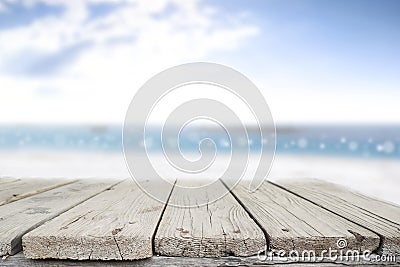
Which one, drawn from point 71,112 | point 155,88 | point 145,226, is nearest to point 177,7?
point 71,112

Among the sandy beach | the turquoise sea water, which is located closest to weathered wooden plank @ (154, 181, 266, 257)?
the sandy beach

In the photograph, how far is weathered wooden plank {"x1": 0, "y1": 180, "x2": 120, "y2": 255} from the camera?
32.9 inches

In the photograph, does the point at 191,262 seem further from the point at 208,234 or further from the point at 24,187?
the point at 24,187

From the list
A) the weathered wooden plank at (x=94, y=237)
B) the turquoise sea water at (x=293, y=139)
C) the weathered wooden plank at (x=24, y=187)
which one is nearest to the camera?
the weathered wooden plank at (x=94, y=237)

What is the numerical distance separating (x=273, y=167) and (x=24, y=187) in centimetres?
Answer: 489

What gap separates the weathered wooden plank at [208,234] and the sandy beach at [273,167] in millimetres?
5026

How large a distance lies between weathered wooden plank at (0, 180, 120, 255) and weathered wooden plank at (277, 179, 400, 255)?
2.39 ft

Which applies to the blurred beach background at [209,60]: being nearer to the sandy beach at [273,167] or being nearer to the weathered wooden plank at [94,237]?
the sandy beach at [273,167]

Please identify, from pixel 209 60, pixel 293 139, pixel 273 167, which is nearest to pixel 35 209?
pixel 273 167

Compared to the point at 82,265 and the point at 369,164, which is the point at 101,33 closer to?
the point at 369,164

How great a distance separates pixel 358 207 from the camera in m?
1.16

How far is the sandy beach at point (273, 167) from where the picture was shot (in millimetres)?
6105

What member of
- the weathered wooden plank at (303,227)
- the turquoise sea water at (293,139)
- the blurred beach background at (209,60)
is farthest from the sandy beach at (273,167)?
the weathered wooden plank at (303,227)

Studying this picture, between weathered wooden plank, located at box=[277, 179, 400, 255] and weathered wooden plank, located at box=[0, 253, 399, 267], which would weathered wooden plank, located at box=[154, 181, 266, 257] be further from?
weathered wooden plank, located at box=[277, 179, 400, 255]
